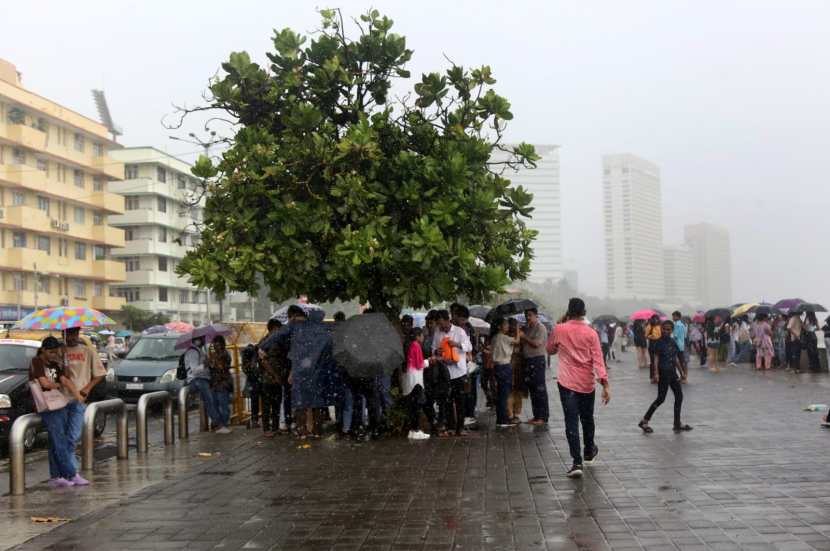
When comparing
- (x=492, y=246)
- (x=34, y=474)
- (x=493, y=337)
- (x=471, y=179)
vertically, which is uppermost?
(x=471, y=179)

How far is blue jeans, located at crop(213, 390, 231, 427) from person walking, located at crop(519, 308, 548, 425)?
483 centimetres

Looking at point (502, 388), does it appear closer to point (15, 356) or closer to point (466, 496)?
point (466, 496)

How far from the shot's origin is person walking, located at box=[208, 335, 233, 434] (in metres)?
14.8

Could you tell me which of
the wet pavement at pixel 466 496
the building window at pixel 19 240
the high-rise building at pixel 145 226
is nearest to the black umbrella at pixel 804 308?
the wet pavement at pixel 466 496

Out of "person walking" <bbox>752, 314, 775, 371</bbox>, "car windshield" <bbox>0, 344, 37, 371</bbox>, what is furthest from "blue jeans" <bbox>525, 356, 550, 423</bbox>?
"person walking" <bbox>752, 314, 775, 371</bbox>

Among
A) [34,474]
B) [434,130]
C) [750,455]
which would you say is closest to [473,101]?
[434,130]

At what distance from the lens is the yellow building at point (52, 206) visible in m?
55.4

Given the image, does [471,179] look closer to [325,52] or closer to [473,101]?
[473,101]

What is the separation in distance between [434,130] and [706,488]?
21.9 ft

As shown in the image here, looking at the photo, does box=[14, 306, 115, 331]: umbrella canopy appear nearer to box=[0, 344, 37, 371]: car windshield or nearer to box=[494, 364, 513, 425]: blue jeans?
box=[0, 344, 37, 371]: car windshield

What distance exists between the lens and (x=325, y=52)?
1346 centimetres

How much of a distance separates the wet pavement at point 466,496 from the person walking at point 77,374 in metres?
0.67

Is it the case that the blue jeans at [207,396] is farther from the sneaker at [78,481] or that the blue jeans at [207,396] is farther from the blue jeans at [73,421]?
the sneaker at [78,481]

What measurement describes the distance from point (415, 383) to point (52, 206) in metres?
53.9
